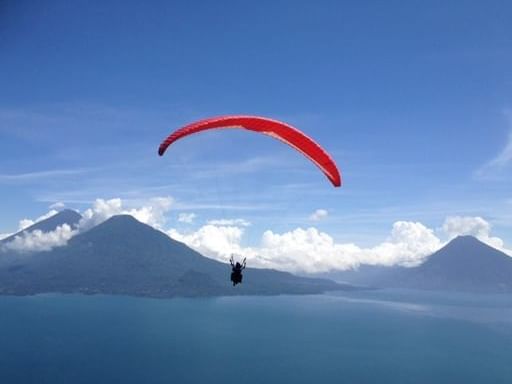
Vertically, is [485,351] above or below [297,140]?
below

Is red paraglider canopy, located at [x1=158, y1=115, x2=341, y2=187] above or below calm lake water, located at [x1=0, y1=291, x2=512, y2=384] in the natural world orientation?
above

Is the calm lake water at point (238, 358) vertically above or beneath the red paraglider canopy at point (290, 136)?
beneath

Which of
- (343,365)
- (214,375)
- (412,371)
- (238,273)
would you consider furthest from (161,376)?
(238,273)

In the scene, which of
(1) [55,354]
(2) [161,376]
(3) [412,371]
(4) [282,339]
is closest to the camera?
(2) [161,376]

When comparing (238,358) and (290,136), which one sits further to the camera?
(238,358)

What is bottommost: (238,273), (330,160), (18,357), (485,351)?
(18,357)

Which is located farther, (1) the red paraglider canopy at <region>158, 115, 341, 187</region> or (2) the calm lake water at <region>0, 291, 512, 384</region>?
(2) the calm lake water at <region>0, 291, 512, 384</region>

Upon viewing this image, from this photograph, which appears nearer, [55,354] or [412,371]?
[412,371]

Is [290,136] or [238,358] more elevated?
[290,136]

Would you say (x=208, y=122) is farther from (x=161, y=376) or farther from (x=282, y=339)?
(x=282, y=339)

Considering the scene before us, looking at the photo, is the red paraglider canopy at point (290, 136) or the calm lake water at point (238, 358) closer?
the red paraglider canopy at point (290, 136)

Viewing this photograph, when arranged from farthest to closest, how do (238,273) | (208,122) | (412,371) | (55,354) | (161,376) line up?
(55,354), (412,371), (161,376), (238,273), (208,122)
